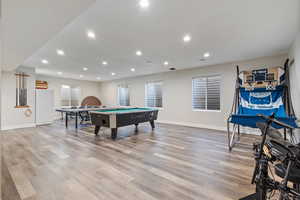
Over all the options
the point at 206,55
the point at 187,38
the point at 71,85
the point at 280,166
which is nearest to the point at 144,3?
the point at 187,38

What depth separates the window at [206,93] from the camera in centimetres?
575

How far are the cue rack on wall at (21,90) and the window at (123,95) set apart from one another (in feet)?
15.3

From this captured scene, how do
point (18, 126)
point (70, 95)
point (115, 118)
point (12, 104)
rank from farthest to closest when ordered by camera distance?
point (70, 95), point (18, 126), point (12, 104), point (115, 118)

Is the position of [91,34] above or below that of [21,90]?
above

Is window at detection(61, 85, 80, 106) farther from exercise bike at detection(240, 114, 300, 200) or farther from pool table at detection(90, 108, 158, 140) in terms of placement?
exercise bike at detection(240, 114, 300, 200)

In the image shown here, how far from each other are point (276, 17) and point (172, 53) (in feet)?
7.86

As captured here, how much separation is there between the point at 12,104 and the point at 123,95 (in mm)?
5224

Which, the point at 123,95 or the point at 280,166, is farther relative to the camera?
the point at 123,95

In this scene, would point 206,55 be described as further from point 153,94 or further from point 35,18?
point 35,18

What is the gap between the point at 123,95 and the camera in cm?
938

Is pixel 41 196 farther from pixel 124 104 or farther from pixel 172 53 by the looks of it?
pixel 124 104

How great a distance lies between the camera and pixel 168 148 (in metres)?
3.48

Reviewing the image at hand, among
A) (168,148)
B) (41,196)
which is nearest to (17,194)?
(41,196)

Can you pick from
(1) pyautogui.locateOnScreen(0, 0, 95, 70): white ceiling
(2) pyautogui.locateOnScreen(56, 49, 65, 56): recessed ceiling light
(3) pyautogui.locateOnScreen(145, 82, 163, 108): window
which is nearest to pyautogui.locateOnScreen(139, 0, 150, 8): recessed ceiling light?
(1) pyautogui.locateOnScreen(0, 0, 95, 70): white ceiling
